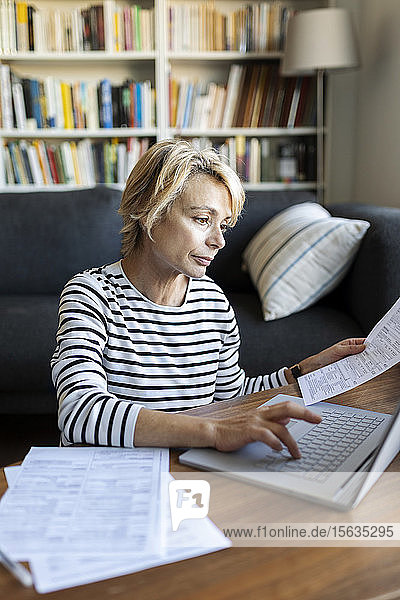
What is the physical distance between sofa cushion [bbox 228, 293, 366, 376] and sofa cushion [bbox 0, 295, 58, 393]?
0.62 m

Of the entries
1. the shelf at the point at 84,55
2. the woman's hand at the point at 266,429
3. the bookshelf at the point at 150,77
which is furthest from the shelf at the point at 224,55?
the woman's hand at the point at 266,429

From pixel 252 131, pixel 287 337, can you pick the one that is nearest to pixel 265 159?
pixel 252 131

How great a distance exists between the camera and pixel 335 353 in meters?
1.06

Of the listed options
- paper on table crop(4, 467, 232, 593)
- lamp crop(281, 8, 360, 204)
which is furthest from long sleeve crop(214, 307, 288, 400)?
lamp crop(281, 8, 360, 204)

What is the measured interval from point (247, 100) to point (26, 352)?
7.09ft

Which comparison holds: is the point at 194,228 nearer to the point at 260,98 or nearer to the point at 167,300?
the point at 167,300

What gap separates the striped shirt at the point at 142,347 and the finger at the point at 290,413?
237mm

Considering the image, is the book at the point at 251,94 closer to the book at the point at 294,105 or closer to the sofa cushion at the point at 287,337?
the book at the point at 294,105

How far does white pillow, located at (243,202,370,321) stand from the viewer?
2.04 m

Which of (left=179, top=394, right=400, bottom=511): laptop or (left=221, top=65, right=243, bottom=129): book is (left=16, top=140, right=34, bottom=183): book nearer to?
(left=221, top=65, right=243, bottom=129): book

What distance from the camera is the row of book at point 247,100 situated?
3545mm

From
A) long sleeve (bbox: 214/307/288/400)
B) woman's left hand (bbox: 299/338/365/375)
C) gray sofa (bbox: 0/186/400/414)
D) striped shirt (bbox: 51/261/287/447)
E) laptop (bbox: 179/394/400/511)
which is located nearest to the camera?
laptop (bbox: 179/394/400/511)

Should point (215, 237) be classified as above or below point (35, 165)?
above

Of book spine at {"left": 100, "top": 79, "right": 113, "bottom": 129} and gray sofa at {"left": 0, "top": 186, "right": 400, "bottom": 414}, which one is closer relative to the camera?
gray sofa at {"left": 0, "top": 186, "right": 400, "bottom": 414}
